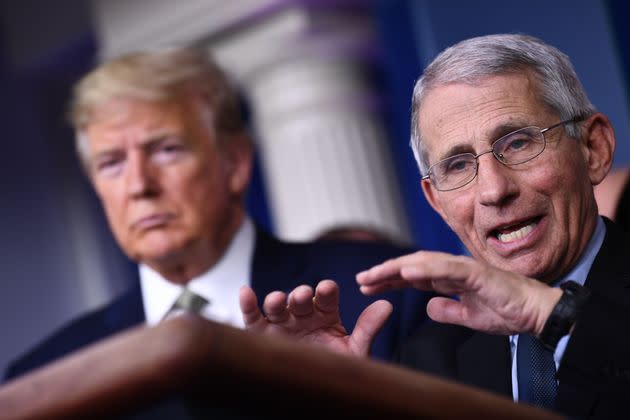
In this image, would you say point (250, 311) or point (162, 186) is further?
point (162, 186)

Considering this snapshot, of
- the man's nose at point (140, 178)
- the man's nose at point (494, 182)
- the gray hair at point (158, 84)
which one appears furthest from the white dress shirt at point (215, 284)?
the man's nose at point (494, 182)

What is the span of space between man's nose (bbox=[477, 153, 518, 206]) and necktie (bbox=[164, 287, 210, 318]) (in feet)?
3.06

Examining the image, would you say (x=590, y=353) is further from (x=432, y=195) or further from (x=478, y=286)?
(x=432, y=195)

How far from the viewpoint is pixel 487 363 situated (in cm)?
122

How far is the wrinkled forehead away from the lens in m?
1.24

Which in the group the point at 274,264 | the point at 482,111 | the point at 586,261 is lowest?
the point at 274,264

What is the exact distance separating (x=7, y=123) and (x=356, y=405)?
5211 mm

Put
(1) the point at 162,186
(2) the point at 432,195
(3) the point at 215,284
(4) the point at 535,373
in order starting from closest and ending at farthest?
(4) the point at 535,373 < (2) the point at 432,195 < (3) the point at 215,284 < (1) the point at 162,186

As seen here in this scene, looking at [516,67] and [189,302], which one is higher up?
[516,67]

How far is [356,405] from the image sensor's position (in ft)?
2.28

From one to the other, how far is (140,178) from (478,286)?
128cm

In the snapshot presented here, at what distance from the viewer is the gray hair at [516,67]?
1.25 metres

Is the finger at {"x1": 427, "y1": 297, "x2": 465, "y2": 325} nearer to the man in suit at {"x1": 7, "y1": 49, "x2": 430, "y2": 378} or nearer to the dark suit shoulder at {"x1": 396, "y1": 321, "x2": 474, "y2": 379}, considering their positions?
the dark suit shoulder at {"x1": 396, "y1": 321, "x2": 474, "y2": 379}

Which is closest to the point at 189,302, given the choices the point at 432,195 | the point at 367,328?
the point at 432,195
